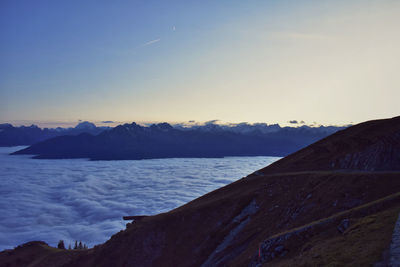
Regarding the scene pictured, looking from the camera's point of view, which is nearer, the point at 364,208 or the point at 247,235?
the point at 364,208

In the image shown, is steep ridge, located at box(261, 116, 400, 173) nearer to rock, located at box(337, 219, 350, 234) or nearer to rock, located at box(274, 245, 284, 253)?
rock, located at box(337, 219, 350, 234)

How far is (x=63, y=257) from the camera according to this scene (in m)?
76.8

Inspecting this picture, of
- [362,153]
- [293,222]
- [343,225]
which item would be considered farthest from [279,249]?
[362,153]

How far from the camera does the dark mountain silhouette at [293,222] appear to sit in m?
20.7

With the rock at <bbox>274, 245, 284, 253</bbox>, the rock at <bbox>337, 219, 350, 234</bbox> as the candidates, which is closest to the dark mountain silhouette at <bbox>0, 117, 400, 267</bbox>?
the rock at <bbox>337, 219, 350, 234</bbox>

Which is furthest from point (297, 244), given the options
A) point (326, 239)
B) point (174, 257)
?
point (174, 257)

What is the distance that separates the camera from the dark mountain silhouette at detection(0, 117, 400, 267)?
20.7 metres

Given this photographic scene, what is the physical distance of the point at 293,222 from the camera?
3525 centimetres

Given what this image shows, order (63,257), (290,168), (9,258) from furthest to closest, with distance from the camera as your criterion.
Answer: (9,258) → (63,257) → (290,168)

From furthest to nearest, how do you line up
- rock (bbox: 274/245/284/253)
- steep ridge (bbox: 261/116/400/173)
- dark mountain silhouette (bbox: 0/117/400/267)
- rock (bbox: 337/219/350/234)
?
steep ridge (bbox: 261/116/400/173), rock (bbox: 274/245/284/253), rock (bbox: 337/219/350/234), dark mountain silhouette (bbox: 0/117/400/267)

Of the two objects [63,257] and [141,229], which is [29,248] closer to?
[63,257]

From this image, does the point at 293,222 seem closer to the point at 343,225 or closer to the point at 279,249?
the point at 279,249

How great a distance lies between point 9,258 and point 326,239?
107811 millimetres

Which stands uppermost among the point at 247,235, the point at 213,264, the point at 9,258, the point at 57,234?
the point at 247,235
